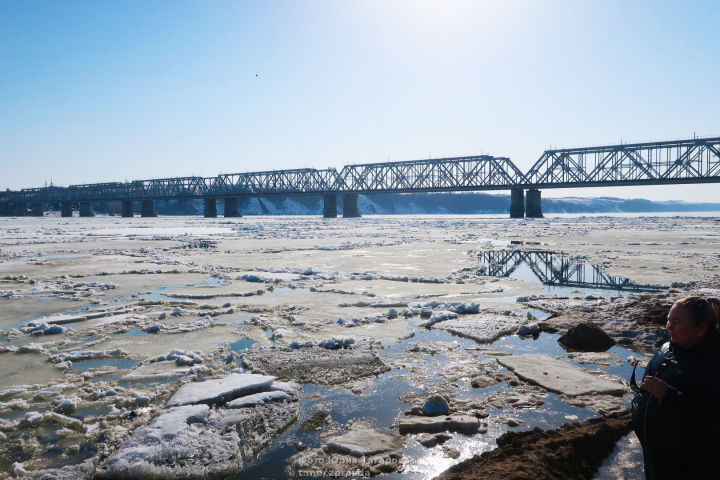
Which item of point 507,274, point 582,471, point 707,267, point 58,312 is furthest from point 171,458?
point 707,267

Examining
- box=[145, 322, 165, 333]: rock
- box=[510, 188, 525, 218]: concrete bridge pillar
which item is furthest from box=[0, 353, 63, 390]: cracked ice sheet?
box=[510, 188, 525, 218]: concrete bridge pillar

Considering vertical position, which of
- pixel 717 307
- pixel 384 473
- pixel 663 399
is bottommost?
pixel 384 473

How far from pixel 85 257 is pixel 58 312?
1199cm

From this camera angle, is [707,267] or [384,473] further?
[707,267]

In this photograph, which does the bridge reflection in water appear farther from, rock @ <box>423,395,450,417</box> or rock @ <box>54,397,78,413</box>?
rock @ <box>54,397,78,413</box>

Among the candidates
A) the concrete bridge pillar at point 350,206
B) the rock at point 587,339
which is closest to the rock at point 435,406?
the rock at point 587,339

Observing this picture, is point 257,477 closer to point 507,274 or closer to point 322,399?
point 322,399

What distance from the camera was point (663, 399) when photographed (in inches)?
98.6

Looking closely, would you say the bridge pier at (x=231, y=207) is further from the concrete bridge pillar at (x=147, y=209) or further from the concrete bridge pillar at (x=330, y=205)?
the concrete bridge pillar at (x=330, y=205)

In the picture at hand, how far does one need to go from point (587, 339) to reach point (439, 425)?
3589mm

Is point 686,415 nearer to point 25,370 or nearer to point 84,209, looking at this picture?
point 25,370

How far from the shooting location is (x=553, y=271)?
49.3 ft

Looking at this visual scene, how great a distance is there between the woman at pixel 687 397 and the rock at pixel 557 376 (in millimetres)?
2529

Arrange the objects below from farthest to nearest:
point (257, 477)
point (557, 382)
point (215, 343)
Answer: point (215, 343)
point (557, 382)
point (257, 477)
